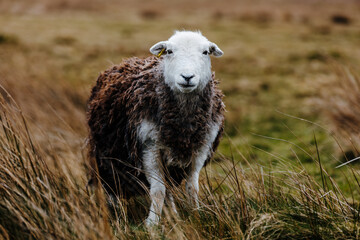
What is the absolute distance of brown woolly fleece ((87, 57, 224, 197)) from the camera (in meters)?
3.79

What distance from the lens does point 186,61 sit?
11.8 ft

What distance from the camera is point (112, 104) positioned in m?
4.12

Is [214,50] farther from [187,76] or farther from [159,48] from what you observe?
[187,76]

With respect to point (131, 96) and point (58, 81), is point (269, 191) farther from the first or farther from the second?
point (58, 81)

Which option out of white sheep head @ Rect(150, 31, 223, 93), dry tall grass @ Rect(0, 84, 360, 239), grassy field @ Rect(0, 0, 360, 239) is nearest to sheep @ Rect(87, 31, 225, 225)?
white sheep head @ Rect(150, 31, 223, 93)

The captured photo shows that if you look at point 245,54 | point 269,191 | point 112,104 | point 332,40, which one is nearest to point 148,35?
point 245,54

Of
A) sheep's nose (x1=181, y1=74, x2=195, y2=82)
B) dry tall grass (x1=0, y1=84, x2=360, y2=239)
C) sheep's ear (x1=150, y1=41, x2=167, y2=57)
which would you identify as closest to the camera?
dry tall grass (x1=0, y1=84, x2=360, y2=239)

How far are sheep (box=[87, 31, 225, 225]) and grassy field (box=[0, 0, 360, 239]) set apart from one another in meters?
0.27

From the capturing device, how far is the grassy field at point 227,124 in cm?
297

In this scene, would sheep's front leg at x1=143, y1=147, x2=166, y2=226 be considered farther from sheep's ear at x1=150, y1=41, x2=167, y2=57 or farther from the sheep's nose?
sheep's ear at x1=150, y1=41, x2=167, y2=57

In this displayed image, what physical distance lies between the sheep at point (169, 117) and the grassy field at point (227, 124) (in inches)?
10.8

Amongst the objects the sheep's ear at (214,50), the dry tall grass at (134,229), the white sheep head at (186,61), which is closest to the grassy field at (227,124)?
the dry tall grass at (134,229)

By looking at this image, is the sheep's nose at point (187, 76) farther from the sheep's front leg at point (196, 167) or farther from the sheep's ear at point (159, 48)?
the sheep's front leg at point (196, 167)

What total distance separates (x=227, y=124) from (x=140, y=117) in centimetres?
407
